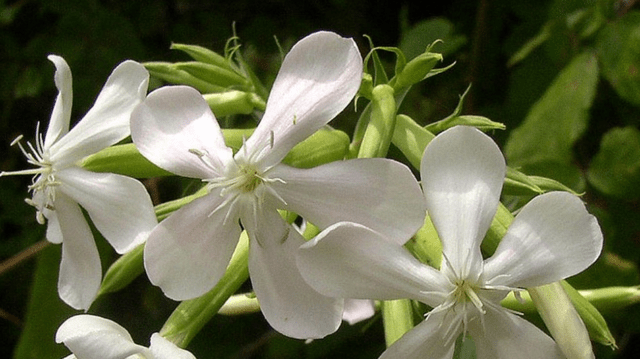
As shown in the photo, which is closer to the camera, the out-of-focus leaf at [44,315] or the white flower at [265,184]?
the white flower at [265,184]

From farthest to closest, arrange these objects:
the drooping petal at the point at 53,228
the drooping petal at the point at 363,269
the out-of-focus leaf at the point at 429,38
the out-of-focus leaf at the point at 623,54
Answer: the out-of-focus leaf at the point at 429,38, the out-of-focus leaf at the point at 623,54, the drooping petal at the point at 53,228, the drooping petal at the point at 363,269

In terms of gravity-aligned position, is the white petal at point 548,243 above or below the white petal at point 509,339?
above

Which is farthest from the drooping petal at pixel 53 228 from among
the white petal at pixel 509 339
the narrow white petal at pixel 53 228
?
the white petal at pixel 509 339

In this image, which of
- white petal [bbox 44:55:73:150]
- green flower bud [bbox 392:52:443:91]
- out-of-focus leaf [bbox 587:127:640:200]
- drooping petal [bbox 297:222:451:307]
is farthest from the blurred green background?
white petal [bbox 44:55:73:150]

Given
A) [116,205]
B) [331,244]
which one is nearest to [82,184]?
[116,205]

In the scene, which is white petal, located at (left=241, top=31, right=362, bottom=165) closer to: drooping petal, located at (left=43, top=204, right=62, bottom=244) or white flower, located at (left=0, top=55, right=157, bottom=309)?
white flower, located at (left=0, top=55, right=157, bottom=309)

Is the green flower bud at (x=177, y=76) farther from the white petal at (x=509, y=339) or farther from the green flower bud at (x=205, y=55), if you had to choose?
the white petal at (x=509, y=339)

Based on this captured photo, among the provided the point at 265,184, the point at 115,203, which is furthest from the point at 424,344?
the point at 115,203
